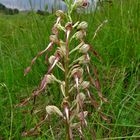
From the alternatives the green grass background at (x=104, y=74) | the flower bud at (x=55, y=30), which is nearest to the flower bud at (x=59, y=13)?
the flower bud at (x=55, y=30)

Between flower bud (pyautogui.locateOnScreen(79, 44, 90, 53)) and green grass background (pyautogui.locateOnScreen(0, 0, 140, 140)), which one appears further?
green grass background (pyautogui.locateOnScreen(0, 0, 140, 140))

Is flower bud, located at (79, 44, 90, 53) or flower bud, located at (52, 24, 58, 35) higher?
flower bud, located at (52, 24, 58, 35)

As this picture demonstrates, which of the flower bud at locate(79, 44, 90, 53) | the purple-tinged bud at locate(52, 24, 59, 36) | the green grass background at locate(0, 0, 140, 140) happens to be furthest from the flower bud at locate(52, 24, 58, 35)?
the green grass background at locate(0, 0, 140, 140)

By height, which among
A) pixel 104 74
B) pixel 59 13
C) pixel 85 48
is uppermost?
pixel 59 13

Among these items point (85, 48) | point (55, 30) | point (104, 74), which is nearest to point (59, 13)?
point (55, 30)

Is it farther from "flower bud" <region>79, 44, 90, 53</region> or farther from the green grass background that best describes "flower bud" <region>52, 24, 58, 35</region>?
the green grass background

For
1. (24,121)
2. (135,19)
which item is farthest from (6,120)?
(135,19)

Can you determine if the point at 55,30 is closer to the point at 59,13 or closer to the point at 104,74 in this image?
the point at 59,13

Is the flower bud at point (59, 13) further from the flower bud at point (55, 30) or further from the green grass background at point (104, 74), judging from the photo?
the green grass background at point (104, 74)

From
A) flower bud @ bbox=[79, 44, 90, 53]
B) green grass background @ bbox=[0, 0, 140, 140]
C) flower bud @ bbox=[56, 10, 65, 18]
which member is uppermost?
flower bud @ bbox=[56, 10, 65, 18]
